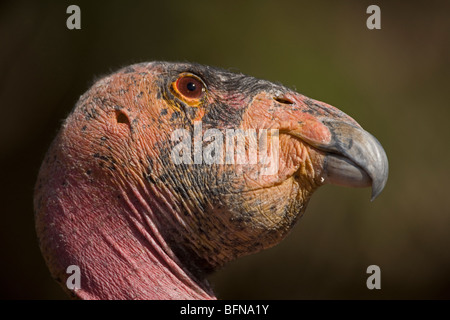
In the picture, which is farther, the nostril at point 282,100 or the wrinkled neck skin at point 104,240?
the nostril at point 282,100

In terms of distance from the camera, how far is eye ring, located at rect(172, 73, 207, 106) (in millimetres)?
3520

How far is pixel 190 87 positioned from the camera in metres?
3.55

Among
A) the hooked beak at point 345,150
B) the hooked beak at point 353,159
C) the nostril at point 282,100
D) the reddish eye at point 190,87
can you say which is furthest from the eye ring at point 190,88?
the hooked beak at point 353,159

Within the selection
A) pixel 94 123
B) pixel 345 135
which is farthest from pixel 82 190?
pixel 345 135

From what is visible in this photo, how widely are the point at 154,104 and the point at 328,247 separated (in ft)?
27.2

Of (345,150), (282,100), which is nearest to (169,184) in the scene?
(282,100)

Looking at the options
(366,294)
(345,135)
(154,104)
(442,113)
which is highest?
(442,113)

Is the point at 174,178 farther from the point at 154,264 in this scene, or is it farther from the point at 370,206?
the point at 370,206

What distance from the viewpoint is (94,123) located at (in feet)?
11.3

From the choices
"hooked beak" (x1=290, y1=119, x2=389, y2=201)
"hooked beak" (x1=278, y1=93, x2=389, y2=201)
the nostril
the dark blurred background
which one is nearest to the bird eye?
the nostril

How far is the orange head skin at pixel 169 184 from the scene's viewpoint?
10.7ft

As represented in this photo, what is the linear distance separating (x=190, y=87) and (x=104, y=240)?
3.49 feet

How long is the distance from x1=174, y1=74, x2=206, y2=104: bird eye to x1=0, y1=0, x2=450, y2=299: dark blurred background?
6.51m

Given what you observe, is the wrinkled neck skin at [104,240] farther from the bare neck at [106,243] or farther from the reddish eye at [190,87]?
the reddish eye at [190,87]
